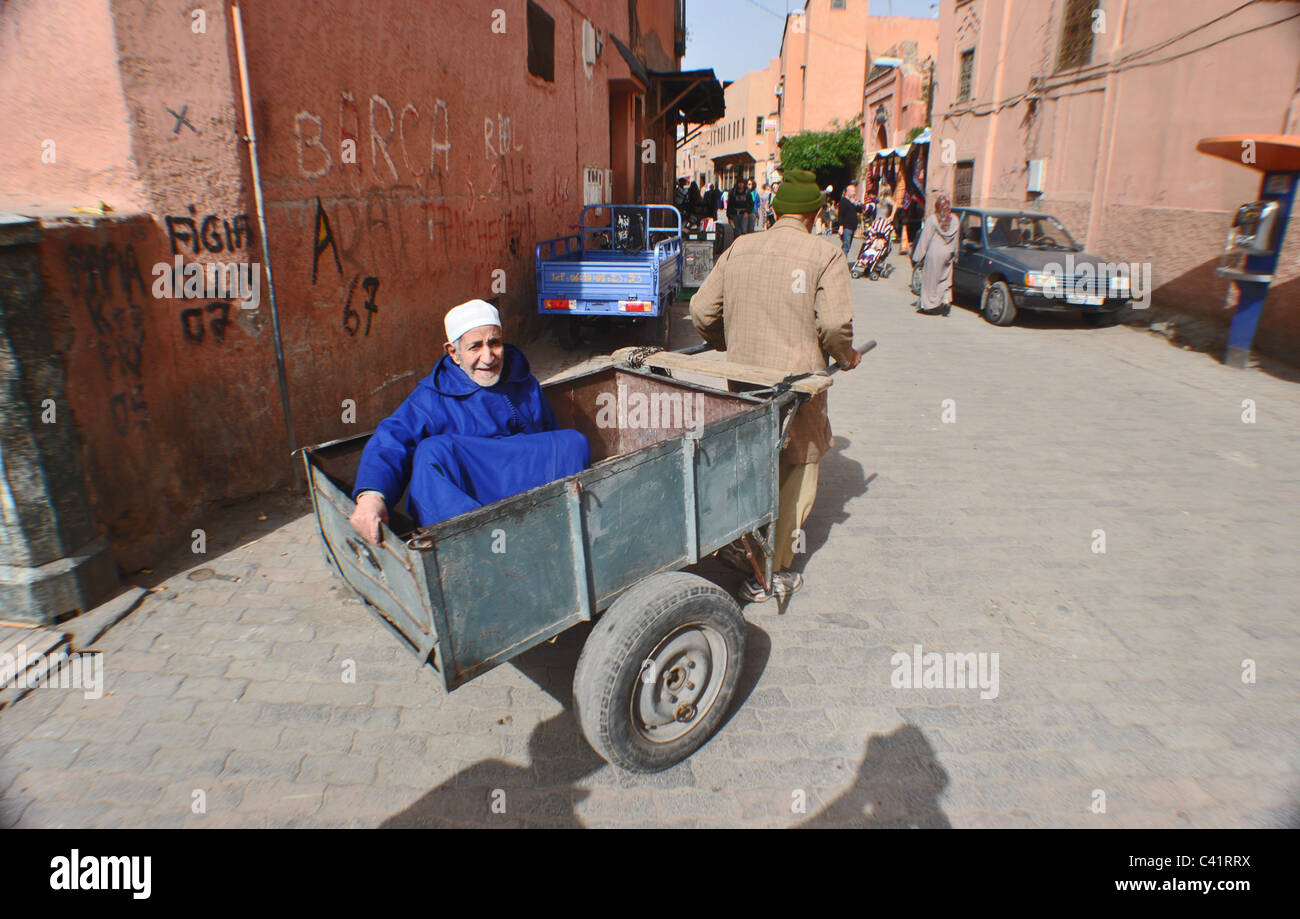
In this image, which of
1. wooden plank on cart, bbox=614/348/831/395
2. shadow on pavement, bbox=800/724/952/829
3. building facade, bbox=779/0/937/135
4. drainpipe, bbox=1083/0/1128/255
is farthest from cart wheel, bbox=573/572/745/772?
building facade, bbox=779/0/937/135

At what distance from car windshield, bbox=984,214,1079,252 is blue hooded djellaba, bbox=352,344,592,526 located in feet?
36.7

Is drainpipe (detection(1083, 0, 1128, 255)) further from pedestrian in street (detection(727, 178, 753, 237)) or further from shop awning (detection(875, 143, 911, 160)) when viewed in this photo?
shop awning (detection(875, 143, 911, 160))

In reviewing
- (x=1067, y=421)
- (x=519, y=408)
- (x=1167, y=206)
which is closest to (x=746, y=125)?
(x=1167, y=206)

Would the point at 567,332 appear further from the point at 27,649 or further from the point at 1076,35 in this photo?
the point at 1076,35

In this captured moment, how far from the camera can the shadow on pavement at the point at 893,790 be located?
2.58 meters

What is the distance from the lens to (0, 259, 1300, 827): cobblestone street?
105 inches

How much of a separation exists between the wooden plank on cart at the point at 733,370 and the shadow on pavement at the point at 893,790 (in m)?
1.47

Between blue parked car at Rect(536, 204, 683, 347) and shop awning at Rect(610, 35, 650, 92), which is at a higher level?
shop awning at Rect(610, 35, 650, 92)

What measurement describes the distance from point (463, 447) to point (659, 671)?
1.12 metres

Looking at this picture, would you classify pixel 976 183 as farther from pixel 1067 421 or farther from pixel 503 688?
pixel 503 688

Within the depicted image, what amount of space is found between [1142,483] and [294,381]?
20.2ft

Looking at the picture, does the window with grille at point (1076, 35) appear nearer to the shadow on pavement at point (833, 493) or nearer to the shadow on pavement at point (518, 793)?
the shadow on pavement at point (833, 493)

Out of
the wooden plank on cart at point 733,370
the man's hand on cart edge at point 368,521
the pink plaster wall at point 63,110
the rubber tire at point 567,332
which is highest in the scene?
the pink plaster wall at point 63,110

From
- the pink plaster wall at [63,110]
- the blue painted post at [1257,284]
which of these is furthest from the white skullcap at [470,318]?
the blue painted post at [1257,284]
